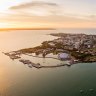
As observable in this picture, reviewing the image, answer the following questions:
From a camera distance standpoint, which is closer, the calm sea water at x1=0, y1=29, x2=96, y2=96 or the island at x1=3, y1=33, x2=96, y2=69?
the calm sea water at x1=0, y1=29, x2=96, y2=96

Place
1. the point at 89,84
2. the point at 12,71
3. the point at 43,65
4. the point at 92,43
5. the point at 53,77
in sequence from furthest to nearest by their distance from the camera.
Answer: the point at 92,43 < the point at 43,65 < the point at 12,71 < the point at 53,77 < the point at 89,84

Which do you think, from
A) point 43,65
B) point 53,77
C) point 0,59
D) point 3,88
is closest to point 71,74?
point 53,77

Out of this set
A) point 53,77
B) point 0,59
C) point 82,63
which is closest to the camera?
point 53,77

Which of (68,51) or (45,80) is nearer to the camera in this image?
(45,80)

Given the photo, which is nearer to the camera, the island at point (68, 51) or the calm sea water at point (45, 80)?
the calm sea water at point (45, 80)

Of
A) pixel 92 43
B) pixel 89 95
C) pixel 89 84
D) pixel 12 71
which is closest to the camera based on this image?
pixel 89 95

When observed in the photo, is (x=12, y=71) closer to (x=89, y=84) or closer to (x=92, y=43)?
(x=89, y=84)

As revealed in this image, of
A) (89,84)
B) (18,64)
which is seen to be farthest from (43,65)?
(89,84)

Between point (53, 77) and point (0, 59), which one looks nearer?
point (53, 77)

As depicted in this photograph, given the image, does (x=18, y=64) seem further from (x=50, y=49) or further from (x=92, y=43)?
(x=92, y=43)
